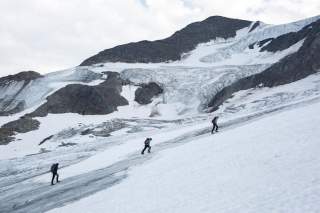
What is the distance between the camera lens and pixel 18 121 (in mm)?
68688

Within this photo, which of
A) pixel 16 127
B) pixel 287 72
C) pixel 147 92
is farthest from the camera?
pixel 147 92

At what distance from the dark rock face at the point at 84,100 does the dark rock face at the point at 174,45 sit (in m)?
35.9

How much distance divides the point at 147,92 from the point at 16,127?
30.3 m

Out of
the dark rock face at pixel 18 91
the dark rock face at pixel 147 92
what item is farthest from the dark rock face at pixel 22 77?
the dark rock face at pixel 147 92

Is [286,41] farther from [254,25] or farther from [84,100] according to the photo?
[84,100]

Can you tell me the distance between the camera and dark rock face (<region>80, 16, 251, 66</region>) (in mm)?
126562

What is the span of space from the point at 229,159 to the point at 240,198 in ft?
21.9

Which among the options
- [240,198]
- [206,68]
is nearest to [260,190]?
[240,198]

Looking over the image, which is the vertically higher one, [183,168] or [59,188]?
[183,168]

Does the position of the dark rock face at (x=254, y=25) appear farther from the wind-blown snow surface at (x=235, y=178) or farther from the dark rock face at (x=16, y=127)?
the wind-blown snow surface at (x=235, y=178)

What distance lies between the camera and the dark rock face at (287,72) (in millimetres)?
69688

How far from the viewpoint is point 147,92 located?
89.1 meters

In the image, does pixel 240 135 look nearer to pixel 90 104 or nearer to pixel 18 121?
pixel 18 121

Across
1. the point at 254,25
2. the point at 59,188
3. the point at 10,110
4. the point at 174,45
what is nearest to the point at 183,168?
the point at 59,188
